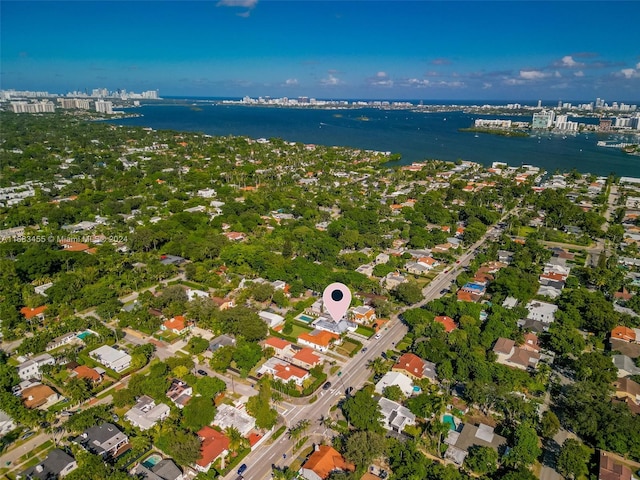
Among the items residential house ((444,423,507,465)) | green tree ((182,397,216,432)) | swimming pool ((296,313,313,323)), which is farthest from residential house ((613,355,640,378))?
green tree ((182,397,216,432))

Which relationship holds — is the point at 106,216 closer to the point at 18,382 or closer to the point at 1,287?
the point at 1,287

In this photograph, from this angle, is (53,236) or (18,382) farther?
(53,236)

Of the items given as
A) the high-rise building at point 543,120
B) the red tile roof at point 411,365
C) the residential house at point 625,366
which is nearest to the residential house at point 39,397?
the red tile roof at point 411,365

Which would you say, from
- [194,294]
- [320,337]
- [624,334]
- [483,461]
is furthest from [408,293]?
[194,294]

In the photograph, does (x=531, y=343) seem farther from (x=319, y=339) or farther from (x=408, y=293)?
(x=319, y=339)

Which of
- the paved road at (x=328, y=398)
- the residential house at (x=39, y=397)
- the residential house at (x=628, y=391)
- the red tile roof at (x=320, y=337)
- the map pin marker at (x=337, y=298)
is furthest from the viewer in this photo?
the red tile roof at (x=320, y=337)

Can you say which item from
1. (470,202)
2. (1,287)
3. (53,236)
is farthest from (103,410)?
(470,202)

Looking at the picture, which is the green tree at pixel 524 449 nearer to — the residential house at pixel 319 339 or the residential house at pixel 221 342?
the residential house at pixel 319 339
